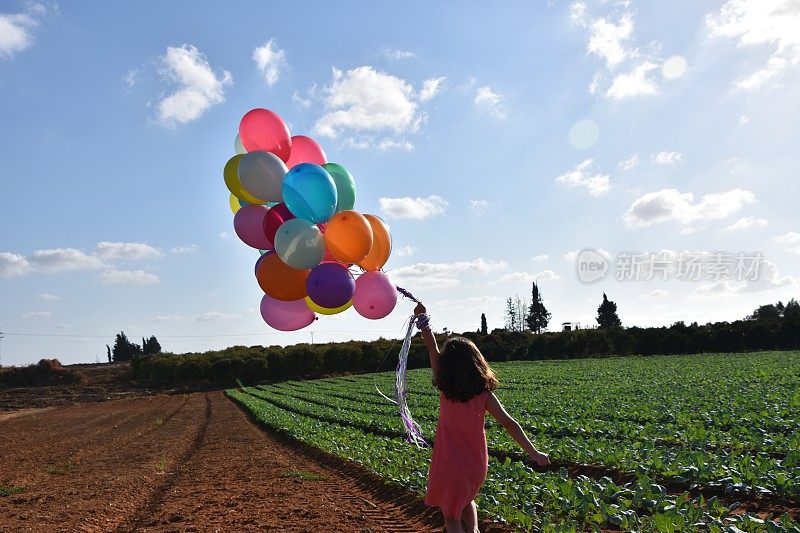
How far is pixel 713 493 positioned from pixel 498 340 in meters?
60.4

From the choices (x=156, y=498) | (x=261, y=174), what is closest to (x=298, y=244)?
(x=261, y=174)

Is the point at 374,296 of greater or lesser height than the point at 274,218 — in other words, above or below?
below

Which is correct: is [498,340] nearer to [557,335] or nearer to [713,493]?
[557,335]

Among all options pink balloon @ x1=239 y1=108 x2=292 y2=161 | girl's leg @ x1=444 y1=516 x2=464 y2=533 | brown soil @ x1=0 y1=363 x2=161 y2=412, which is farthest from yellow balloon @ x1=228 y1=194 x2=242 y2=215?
brown soil @ x1=0 y1=363 x2=161 y2=412

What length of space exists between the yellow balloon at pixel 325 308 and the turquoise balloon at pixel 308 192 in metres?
0.97

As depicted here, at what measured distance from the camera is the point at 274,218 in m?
6.18

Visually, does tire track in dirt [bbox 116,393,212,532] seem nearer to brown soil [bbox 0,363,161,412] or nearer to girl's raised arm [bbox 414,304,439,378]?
girl's raised arm [bbox 414,304,439,378]

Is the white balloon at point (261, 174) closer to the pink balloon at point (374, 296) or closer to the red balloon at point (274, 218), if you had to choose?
the red balloon at point (274, 218)

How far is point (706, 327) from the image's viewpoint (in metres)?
62.3

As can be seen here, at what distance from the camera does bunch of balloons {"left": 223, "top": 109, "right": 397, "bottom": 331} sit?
5855 mm

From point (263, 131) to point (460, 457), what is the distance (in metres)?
4.18

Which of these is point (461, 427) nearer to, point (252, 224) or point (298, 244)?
point (298, 244)

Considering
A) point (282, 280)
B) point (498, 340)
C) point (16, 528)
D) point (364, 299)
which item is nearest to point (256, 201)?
point (282, 280)

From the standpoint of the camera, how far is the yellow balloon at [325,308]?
6.24 metres
